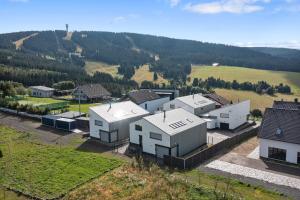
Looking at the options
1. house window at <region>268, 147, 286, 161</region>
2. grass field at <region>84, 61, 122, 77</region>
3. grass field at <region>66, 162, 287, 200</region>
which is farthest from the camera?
grass field at <region>84, 61, 122, 77</region>

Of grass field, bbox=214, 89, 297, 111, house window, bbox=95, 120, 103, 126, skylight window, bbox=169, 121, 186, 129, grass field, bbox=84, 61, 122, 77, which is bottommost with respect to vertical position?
grass field, bbox=214, 89, 297, 111

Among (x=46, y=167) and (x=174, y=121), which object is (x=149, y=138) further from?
(x=46, y=167)

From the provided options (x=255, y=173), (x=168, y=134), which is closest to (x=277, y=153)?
(x=255, y=173)

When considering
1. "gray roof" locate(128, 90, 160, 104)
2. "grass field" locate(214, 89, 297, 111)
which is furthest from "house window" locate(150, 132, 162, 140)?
"grass field" locate(214, 89, 297, 111)

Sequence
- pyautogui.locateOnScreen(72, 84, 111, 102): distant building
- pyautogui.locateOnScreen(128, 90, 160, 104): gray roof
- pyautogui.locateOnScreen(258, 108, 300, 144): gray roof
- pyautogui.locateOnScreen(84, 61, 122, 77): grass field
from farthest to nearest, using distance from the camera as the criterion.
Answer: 1. pyautogui.locateOnScreen(84, 61, 122, 77): grass field
2. pyautogui.locateOnScreen(72, 84, 111, 102): distant building
3. pyautogui.locateOnScreen(128, 90, 160, 104): gray roof
4. pyautogui.locateOnScreen(258, 108, 300, 144): gray roof

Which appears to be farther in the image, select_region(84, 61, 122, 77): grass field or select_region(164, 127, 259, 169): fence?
select_region(84, 61, 122, 77): grass field

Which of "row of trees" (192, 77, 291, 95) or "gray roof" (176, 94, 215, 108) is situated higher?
"gray roof" (176, 94, 215, 108)

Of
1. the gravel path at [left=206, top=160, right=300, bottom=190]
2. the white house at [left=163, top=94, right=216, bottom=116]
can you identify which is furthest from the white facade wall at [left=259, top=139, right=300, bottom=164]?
the white house at [left=163, top=94, right=216, bottom=116]

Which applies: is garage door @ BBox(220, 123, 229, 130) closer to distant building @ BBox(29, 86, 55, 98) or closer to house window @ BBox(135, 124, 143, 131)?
house window @ BBox(135, 124, 143, 131)

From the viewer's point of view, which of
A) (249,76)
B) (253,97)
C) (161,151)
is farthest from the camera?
(249,76)
